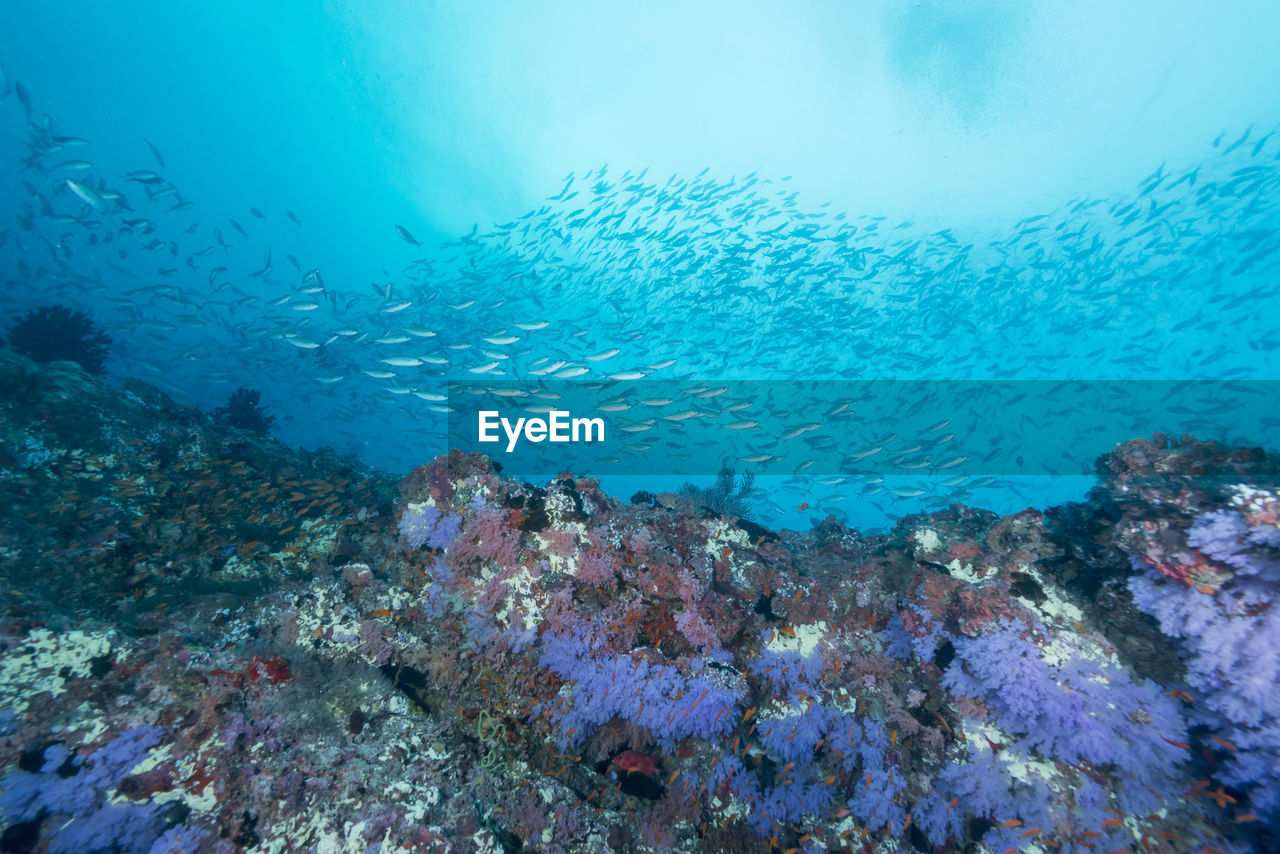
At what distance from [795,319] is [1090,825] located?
20.3m

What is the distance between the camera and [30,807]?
271 cm

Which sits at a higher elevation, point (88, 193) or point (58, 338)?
point (88, 193)

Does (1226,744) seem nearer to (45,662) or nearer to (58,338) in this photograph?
(45,662)

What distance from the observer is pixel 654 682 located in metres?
4.25

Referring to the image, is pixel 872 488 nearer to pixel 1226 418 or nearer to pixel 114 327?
pixel 114 327

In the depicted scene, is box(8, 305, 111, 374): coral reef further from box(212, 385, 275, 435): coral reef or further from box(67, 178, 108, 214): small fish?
box(67, 178, 108, 214): small fish

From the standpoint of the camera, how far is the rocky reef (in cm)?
319

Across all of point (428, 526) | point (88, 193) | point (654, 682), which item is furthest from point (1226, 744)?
point (88, 193)

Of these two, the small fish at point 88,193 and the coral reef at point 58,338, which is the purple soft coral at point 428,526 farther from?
the small fish at point 88,193

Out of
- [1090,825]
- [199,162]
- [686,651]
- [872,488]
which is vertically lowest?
[1090,825]

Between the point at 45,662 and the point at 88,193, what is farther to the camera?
the point at 88,193

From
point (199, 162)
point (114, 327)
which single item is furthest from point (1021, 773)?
point (199, 162)

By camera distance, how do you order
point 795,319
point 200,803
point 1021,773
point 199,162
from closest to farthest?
1. point 200,803
2. point 1021,773
3. point 795,319
4. point 199,162

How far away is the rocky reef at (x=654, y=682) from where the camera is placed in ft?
10.5
